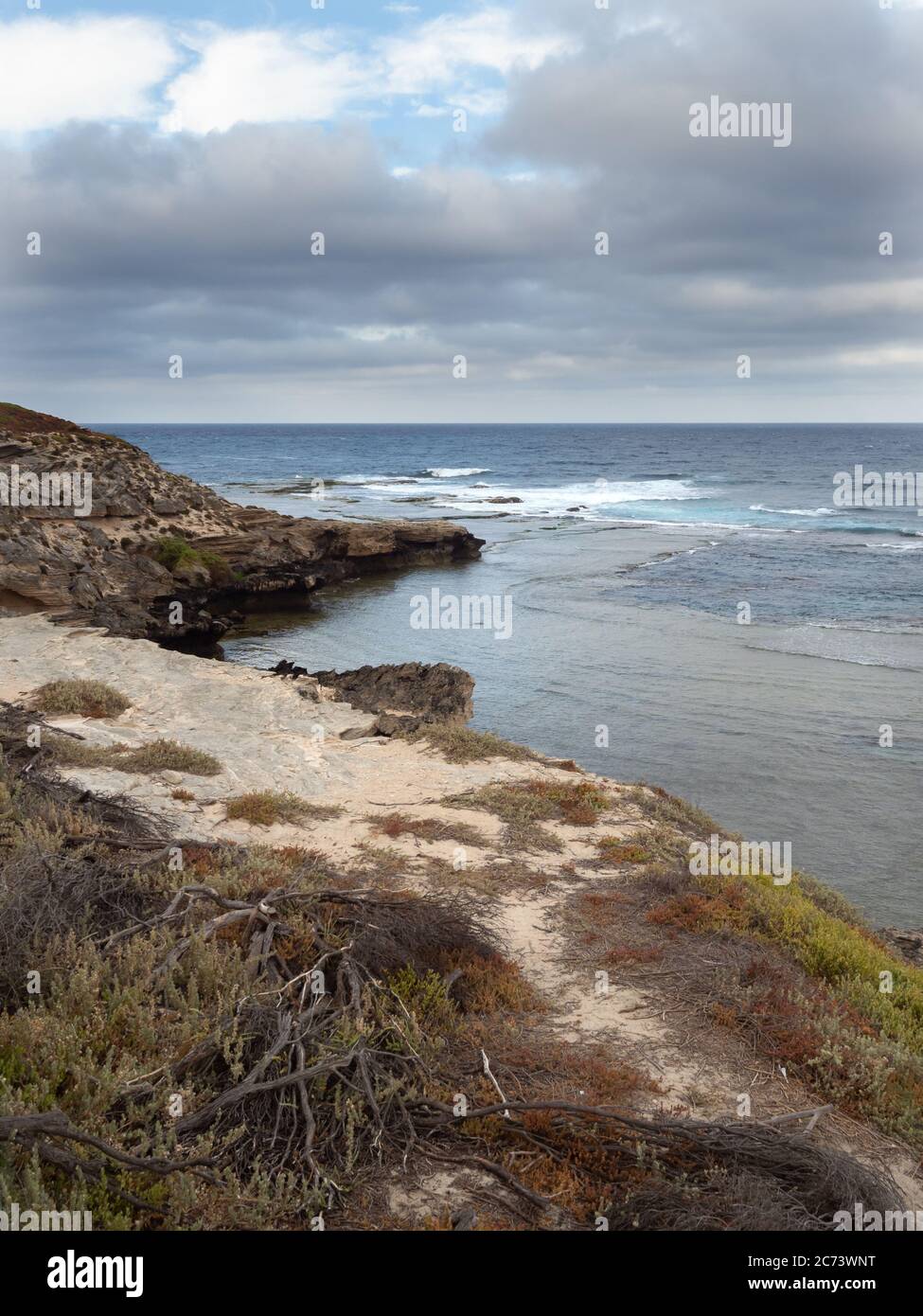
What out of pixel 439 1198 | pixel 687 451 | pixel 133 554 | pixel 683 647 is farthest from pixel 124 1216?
pixel 687 451

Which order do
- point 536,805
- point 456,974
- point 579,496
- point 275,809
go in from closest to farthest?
1. point 456,974
2. point 275,809
3. point 536,805
4. point 579,496

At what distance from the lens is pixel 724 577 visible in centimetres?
3950

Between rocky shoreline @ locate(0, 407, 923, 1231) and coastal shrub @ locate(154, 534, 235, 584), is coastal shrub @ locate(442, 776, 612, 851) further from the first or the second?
coastal shrub @ locate(154, 534, 235, 584)

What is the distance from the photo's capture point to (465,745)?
1558cm

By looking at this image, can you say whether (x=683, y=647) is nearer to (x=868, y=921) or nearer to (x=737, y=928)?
(x=868, y=921)

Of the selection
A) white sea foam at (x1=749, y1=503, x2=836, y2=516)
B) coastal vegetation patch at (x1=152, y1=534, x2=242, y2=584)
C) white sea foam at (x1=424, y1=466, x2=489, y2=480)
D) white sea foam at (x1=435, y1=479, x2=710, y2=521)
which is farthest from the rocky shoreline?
A: white sea foam at (x1=424, y1=466, x2=489, y2=480)

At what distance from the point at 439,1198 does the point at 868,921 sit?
8.48m

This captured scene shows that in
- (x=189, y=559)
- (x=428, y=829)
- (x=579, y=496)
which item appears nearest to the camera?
(x=428, y=829)

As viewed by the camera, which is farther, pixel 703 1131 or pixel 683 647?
pixel 683 647

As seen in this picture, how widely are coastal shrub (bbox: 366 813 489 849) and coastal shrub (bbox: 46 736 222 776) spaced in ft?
Result: 10.4

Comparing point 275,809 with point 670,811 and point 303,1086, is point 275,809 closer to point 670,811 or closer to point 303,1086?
point 670,811

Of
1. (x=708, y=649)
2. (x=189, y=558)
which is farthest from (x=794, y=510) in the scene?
(x=189, y=558)

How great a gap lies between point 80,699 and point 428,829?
27.5 ft

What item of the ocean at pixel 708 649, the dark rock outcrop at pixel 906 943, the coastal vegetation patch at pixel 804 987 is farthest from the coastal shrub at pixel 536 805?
the dark rock outcrop at pixel 906 943
